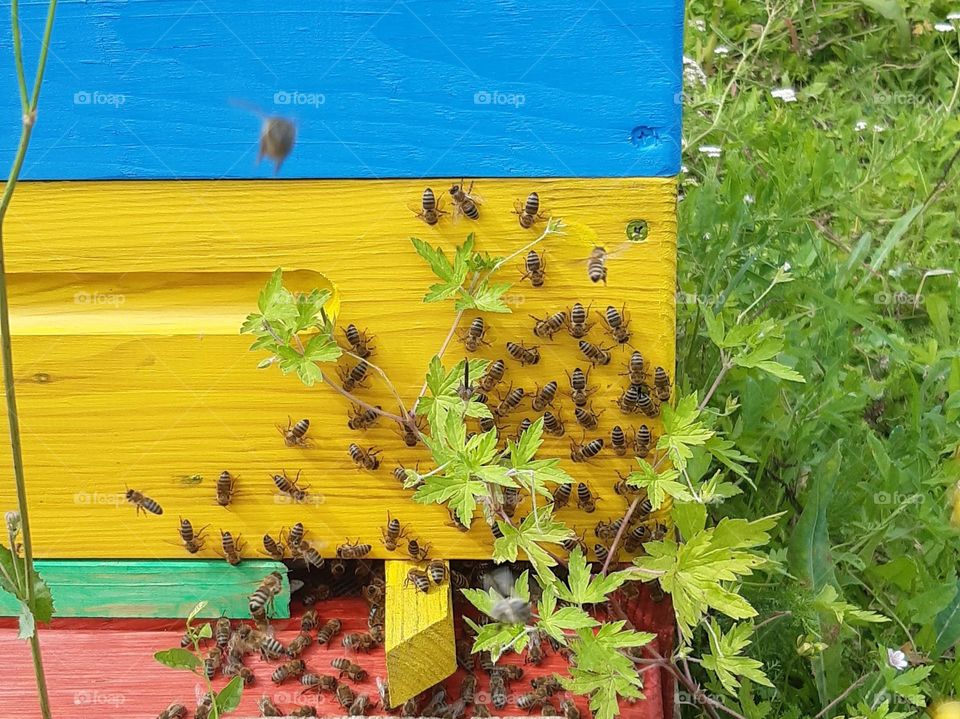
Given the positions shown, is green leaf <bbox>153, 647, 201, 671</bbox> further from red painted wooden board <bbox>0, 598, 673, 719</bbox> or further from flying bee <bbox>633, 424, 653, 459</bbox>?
flying bee <bbox>633, 424, 653, 459</bbox>

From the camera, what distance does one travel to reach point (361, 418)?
1491 mm

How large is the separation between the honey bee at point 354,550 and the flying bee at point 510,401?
348 millimetres

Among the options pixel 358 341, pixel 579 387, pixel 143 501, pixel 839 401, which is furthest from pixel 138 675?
pixel 839 401

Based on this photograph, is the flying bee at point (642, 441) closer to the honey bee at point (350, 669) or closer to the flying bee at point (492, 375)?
the flying bee at point (492, 375)

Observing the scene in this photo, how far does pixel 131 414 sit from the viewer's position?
1.53 m

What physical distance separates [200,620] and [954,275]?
219cm

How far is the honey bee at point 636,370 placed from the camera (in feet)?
4.66

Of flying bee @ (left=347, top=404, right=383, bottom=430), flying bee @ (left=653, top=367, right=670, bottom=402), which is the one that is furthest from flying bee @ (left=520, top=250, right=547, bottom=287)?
flying bee @ (left=347, top=404, right=383, bottom=430)

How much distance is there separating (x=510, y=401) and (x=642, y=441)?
0.23 meters

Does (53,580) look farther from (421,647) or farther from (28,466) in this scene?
(421,647)

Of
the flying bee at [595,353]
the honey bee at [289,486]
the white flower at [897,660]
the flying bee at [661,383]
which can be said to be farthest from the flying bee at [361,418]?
the white flower at [897,660]

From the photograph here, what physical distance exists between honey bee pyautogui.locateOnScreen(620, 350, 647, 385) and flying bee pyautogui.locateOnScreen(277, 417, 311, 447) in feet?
1.78

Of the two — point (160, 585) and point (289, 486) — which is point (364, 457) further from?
point (160, 585)

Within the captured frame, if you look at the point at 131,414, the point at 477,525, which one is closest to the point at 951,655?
the point at 477,525
